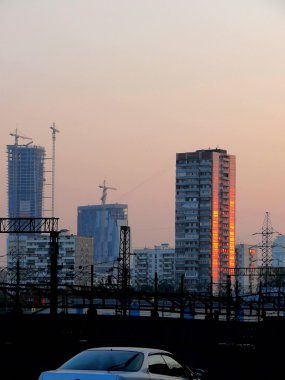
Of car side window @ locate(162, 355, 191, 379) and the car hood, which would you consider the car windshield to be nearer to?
the car hood

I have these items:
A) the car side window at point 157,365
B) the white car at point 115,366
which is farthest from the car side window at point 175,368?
the car side window at point 157,365

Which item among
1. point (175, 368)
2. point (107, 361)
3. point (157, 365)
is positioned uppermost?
point (107, 361)

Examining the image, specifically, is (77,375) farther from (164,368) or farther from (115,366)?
(164,368)

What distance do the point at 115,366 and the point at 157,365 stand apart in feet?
4.15

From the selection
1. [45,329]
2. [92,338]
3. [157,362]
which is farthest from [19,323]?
[157,362]

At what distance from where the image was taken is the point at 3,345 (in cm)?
3136

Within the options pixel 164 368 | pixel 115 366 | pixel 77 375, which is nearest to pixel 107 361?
pixel 115 366

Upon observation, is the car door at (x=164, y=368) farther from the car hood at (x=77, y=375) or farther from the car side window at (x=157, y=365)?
the car hood at (x=77, y=375)

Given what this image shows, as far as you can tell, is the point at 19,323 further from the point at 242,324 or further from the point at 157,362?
the point at 157,362

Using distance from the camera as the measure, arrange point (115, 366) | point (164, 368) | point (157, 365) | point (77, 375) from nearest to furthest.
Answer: point (77, 375), point (115, 366), point (157, 365), point (164, 368)

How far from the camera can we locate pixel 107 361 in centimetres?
2006

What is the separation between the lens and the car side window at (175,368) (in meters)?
21.5

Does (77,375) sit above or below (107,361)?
below

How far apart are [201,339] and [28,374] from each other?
6473 mm
